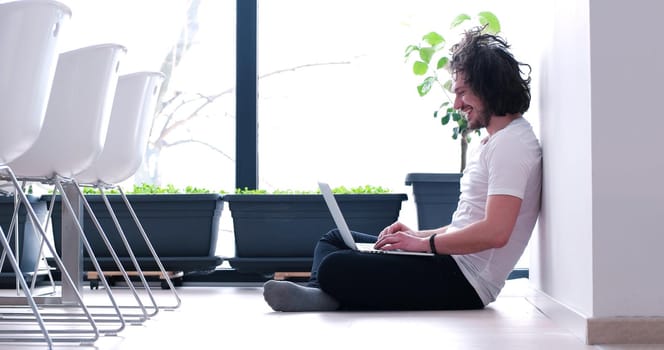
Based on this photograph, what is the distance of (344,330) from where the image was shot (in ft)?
8.30

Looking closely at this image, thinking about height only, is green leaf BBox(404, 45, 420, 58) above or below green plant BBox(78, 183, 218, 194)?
above

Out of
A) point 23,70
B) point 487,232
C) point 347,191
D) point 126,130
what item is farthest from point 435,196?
point 23,70

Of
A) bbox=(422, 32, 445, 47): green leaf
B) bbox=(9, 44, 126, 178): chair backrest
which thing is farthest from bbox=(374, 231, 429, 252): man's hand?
bbox=(422, 32, 445, 47): green leaf

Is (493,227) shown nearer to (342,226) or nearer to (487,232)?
(487,232)

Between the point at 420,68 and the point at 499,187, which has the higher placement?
the point at 420,68

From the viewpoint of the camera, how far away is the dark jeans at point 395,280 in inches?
120

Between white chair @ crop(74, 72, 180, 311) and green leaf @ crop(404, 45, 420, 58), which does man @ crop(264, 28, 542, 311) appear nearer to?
white chair @ crop(74, 72, 180, 311)

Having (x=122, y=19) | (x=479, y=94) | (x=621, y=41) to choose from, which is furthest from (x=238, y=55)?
(x=621, y=41)

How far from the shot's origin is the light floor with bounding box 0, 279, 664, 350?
7.34 ft

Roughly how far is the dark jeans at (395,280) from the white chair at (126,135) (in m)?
0.69

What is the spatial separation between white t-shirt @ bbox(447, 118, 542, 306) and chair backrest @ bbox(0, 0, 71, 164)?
1345 mm

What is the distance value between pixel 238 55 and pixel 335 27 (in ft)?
1.73

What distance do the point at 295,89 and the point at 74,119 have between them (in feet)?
7.33

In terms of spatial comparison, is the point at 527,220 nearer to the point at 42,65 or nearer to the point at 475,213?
the point at 475,213
